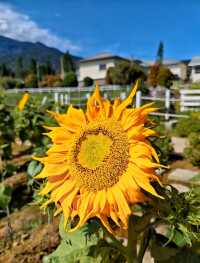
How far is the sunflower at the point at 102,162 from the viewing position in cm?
118

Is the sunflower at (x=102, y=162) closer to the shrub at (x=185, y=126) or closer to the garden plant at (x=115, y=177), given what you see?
the garden plant at (x=115, y=177)

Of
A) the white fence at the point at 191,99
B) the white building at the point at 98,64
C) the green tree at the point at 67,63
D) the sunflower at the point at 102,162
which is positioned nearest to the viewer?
the sunflower at the point at 102,162

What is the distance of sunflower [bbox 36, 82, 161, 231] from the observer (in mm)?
1185

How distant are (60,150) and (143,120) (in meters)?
0.30

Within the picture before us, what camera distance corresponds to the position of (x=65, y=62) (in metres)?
73.8

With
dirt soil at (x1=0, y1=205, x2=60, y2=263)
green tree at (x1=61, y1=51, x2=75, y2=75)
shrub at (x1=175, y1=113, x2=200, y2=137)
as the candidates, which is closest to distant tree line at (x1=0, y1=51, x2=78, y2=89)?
green tree at (x1=61, y1=51, x2=75, y2=75)

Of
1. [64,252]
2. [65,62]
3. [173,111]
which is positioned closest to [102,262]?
[64,252]

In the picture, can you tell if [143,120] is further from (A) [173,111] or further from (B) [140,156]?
(A) [173,111]

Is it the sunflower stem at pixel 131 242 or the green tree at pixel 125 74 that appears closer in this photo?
the sunflower stem at pixel 131 242

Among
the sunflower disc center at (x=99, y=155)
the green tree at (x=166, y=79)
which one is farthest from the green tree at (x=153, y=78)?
the sunflower disc center at (x=99, y=155)

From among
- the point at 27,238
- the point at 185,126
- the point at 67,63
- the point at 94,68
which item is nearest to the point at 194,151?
the point at 27,238

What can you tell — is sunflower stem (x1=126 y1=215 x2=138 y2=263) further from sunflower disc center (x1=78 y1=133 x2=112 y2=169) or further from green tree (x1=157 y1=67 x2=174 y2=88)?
green tree (x1=157 y1=67 x2=174 y2=88)

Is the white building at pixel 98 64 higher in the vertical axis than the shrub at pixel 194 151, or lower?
lower

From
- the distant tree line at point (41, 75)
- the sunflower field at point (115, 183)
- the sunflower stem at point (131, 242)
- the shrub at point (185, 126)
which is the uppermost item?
the sunflower field at point (115, 183)
